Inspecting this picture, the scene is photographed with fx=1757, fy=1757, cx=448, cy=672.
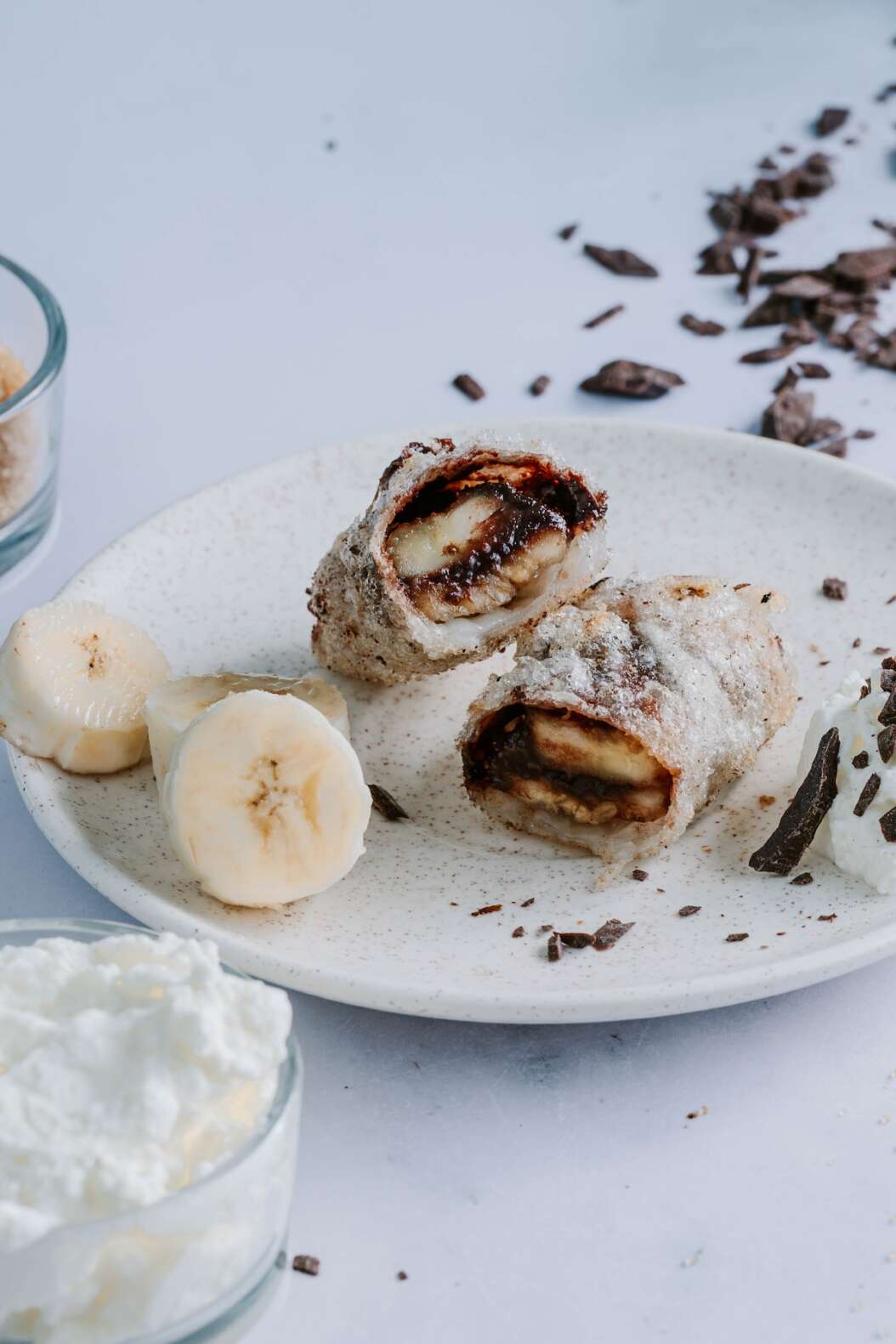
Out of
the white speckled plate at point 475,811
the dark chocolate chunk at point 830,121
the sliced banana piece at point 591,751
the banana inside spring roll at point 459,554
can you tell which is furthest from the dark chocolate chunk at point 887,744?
→ the dark chocolate chunk at point 830,121

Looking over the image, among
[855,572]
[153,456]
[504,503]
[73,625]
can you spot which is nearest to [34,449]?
[153,456]

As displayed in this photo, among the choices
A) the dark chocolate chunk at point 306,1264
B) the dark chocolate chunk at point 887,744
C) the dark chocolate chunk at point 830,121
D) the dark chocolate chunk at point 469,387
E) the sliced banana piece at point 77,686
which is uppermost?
the dark chocolate chunk at point 830,121

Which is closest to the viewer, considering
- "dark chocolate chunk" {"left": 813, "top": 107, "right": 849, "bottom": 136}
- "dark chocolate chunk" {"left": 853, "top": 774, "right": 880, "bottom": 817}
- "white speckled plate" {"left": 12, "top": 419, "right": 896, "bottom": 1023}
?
"white speckled plate" {"left": 12, "top": 419, "right": 896, "bottom": 1023}

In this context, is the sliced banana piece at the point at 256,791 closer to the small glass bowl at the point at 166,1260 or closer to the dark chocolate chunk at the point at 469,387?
the small glass bowl at the point at 166,1260

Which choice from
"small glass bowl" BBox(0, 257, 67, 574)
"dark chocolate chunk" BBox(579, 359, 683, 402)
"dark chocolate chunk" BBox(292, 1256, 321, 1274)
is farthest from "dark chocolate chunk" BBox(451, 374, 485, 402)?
"dark chocolate chunk" BBox(292, 1256, 321, 1274)

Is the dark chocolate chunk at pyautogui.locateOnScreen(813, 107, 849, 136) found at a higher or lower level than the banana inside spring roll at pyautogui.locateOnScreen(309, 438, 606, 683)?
higher

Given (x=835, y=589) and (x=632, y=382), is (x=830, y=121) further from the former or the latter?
(x=835, y=589)

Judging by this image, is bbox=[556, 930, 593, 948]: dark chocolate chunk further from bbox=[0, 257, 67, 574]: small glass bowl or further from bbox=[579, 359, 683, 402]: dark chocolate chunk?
bbox=[579, 359, 683, 402]: dark chocolate chunk

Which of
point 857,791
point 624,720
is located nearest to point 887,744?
Result: point 857,791
